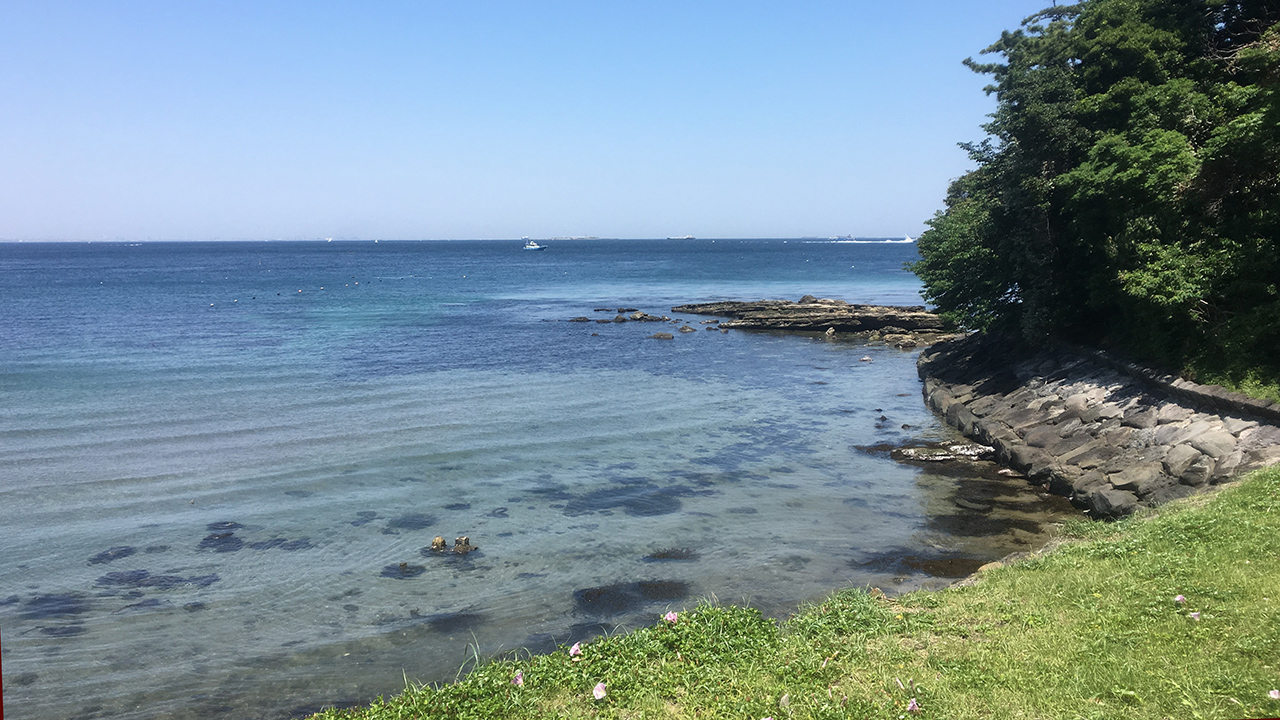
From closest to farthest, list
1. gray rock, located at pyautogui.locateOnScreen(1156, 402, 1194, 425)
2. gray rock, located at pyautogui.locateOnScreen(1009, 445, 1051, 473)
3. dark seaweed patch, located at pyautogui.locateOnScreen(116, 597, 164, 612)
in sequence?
dark seaweed patch, located at pyautogui.locateOnScreen(116, 597, 164, 612) → gray rock, located at pyautogui.locateOnScreen(1156, 402, 1194, 425) → gray rock, located at pyautogui.locateOnScreen(1009, 445, 1051, 473)

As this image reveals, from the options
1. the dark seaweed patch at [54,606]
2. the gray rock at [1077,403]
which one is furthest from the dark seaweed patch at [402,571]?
the gray rock at [1077,403]

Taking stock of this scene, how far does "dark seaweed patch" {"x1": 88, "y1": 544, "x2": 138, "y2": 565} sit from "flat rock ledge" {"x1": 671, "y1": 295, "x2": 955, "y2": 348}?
123ft

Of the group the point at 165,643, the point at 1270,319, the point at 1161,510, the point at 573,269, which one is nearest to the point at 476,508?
the point at 165,643

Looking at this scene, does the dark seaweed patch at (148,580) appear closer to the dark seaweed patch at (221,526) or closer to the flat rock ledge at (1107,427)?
the dark seaweed patch at (221,526)

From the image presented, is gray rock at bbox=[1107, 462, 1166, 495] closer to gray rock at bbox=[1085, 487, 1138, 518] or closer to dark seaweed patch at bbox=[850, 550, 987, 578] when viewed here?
gray rock at bbox=[1085, 487, 1138, 518]

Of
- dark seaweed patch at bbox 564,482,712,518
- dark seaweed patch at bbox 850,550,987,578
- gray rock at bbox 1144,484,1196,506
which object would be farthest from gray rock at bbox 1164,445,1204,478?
dark seaweed patch at bbox 564,482,712,518

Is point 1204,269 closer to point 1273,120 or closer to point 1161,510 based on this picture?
point 1273,120

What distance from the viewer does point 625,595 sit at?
40.1 ft

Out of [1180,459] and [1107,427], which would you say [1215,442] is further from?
[1107,427]

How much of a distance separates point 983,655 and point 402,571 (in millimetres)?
9501

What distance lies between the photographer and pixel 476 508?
16.5 m

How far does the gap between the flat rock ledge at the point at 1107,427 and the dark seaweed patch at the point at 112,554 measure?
713 inches

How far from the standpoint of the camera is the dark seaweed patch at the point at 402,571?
13.1 m

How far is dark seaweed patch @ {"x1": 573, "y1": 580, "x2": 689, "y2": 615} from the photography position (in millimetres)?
11805
